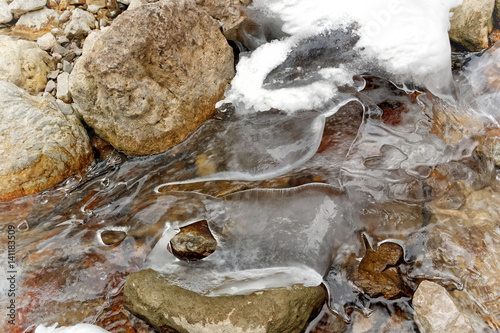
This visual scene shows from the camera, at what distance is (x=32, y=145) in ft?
9.68

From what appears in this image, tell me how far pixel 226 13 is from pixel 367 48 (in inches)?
62.7

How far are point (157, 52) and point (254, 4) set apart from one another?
1482 mm

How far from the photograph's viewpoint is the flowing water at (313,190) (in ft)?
8.11

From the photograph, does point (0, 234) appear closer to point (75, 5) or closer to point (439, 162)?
point (75, 5)

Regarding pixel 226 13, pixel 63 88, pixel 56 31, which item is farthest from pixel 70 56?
pixel 226 13

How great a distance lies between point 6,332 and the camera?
2.29 meters

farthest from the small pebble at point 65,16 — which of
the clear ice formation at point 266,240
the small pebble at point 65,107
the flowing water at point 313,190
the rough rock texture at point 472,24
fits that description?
the rough rock texture at point 472,24

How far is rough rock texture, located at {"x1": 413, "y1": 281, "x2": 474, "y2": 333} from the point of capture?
219 cm

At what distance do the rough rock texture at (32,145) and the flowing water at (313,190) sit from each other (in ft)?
0.45

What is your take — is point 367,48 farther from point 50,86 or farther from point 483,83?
point 50,86

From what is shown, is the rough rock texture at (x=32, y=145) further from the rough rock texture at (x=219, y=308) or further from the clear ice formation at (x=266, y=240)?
the rough rock texture at (x=219, y=308)

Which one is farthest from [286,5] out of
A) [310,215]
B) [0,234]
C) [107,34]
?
[0,234]

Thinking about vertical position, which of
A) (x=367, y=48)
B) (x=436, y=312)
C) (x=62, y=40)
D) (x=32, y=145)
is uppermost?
(x=62, y=40)

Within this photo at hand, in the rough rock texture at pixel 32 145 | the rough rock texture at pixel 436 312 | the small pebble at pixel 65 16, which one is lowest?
the rough rock texture at pixel 436 312
